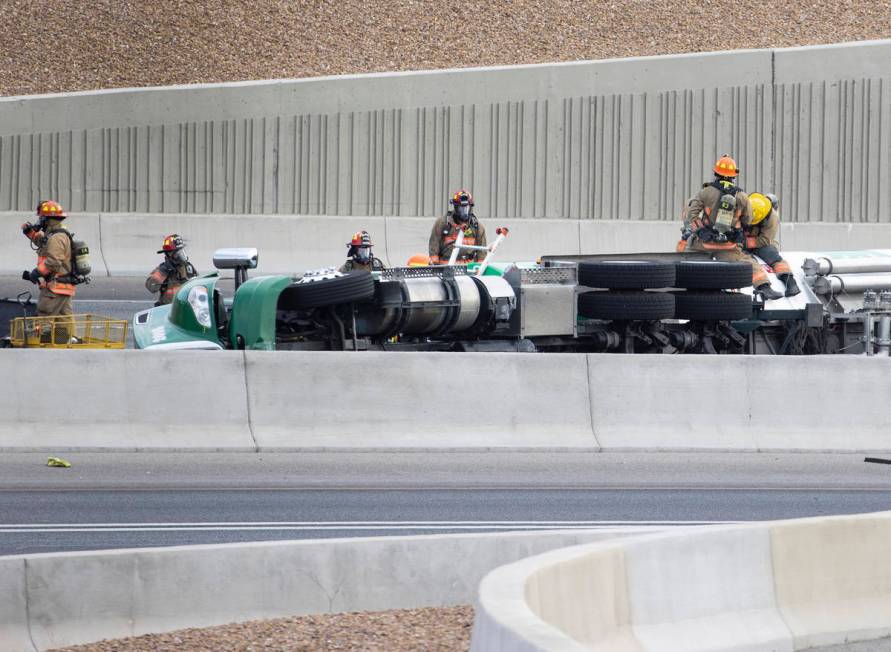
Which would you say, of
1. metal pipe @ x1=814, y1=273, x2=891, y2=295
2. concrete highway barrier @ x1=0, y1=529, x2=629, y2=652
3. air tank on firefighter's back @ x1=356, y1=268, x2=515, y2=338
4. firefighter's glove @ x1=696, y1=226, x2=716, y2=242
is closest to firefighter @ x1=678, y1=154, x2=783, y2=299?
firefighter's glove @ x1=696, y1=226, x2=716, y2=242

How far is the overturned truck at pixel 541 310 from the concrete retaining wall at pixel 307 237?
10774 mm

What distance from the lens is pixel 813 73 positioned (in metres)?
29.5

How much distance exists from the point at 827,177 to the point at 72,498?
2113 cm

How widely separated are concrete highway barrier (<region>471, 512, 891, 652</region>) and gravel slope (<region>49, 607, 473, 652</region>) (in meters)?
0.76

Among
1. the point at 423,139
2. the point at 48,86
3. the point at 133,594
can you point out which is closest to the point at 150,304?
the point at 423,139

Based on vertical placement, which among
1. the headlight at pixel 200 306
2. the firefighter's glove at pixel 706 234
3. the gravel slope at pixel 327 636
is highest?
the firefighter's glove at pixel 706 234

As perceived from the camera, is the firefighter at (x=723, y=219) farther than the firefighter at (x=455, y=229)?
No

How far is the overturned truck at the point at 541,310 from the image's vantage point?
47.2 ft

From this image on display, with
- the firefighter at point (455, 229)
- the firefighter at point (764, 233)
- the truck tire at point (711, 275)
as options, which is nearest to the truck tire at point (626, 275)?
the truck tire at point (711, 275)

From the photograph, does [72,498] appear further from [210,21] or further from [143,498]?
[210,21]

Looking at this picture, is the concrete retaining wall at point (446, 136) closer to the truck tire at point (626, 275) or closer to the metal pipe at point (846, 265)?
the metal pipe at point (846, 265)

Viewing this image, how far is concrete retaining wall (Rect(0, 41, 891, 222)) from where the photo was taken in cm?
2934

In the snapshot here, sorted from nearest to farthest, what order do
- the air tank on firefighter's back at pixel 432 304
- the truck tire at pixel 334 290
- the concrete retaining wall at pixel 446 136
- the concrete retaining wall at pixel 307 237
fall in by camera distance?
the truck tire at pixel 334 290 < the air tank on firefighter's back at pixel 432 304 < the concrete retaining wall at pixel 307 237 < the concrete retaining wall at pixel 446 136

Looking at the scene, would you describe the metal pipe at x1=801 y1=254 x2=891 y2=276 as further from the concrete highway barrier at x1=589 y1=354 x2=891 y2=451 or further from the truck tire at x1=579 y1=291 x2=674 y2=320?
the concrete highway barrier at x1=589 y1=354 x2=891 y2=451
